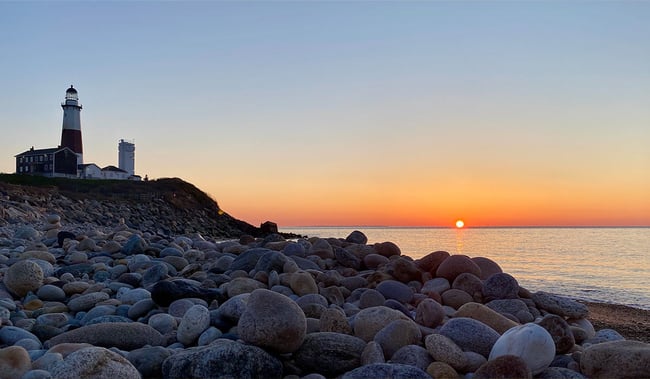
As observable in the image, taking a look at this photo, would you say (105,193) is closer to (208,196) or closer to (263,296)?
(208,196)

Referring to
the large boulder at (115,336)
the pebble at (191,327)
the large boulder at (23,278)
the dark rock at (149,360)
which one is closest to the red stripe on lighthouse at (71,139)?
the large boulder at (23,278)

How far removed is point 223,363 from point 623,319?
33.8 feet

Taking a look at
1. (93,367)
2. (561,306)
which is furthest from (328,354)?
(561,306)

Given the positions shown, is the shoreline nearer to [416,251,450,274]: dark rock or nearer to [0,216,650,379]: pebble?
[0,216,650,379]: pebble

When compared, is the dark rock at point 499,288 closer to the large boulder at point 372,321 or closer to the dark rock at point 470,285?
the dark rock at point 470,285

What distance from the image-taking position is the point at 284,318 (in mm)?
4234

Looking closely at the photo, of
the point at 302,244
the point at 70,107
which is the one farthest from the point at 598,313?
the point at 70,107

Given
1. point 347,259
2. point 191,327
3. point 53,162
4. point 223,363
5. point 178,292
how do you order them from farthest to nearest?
1. point 53,162
2. point 347,259
3. point 178,292
4. point 191,327
5. point 223,363

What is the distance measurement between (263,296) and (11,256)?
6.68 m

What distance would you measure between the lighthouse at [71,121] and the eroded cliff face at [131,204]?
573cm

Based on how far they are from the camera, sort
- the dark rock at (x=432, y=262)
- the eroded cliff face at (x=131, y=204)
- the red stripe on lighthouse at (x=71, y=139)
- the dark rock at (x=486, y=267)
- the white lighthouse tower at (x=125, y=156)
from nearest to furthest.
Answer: the dark rock at (x=432, y=262), the dark rock at (x=486, y=267), the eroded cliff face at (x=131, y=204), the red stripe on lighthouse at (x=71, y=139), the white lighthouse tower at (x=125, y=156)

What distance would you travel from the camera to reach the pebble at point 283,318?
4121mm

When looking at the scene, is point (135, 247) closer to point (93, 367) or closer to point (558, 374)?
point (93, 367)

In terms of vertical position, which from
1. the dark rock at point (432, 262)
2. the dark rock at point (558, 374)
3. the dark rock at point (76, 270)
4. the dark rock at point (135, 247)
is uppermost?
the dark rock at point (135, 247)
